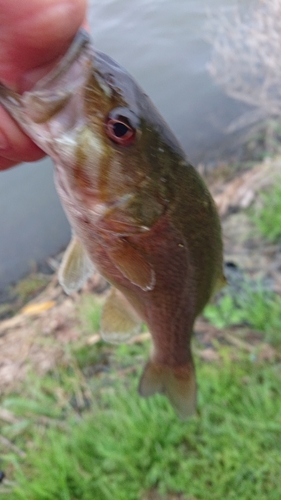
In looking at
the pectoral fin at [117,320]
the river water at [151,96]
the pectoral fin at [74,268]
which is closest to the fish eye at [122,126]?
the pectoral fin at [74,268]

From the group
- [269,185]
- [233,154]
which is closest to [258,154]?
[233,154]

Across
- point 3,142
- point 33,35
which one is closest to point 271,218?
point 3,142

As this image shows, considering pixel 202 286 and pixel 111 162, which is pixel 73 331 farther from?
pixel 111 162

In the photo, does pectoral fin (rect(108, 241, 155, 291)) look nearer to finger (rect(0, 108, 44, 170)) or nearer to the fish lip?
finger (rect(0, 108, 44, 170))

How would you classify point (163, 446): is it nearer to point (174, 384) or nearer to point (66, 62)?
point (174, 384)


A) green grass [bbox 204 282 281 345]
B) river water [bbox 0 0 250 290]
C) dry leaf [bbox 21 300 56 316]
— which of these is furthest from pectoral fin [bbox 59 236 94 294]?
river water [bbox 0 0 250 290]

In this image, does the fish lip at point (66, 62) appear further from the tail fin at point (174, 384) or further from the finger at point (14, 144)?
the tail fin at point (174, 384)

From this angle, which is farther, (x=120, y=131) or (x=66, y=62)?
(x=120, y=131)
